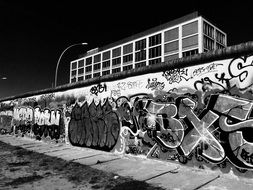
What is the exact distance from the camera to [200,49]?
71.5 m

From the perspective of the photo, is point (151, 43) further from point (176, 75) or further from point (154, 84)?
point (176, 75)

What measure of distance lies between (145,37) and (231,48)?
274 feet

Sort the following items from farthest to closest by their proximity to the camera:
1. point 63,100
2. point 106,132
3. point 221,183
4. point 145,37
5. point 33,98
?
point 145,37, point 33,98, point 63,100, point 106,132, point 221,183

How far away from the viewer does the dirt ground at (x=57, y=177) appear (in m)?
4.91

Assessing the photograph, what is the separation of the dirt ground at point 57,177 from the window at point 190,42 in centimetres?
7206

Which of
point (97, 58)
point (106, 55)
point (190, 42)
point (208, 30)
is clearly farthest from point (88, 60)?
point (208, 30)

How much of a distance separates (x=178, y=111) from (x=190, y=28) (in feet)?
243

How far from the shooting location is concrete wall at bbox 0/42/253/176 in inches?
209

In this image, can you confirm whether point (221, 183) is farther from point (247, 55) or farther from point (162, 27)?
point (162, 27)

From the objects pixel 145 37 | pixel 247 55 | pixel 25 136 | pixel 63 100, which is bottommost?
pixel 25 136

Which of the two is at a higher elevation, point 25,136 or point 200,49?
point 200,49

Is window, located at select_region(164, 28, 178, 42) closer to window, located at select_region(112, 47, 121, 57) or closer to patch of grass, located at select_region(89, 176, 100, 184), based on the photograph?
window, located at select_region(112, 47, 121, 57)

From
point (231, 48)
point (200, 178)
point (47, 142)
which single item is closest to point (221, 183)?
point (200, 178)

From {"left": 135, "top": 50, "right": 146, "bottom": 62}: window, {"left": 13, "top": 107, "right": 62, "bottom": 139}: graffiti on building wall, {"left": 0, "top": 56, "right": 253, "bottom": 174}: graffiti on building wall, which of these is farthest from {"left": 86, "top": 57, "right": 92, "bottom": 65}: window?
{"left": 0, "top": 56, "right": 253, "bottom": 174}: graffiti on building wall
